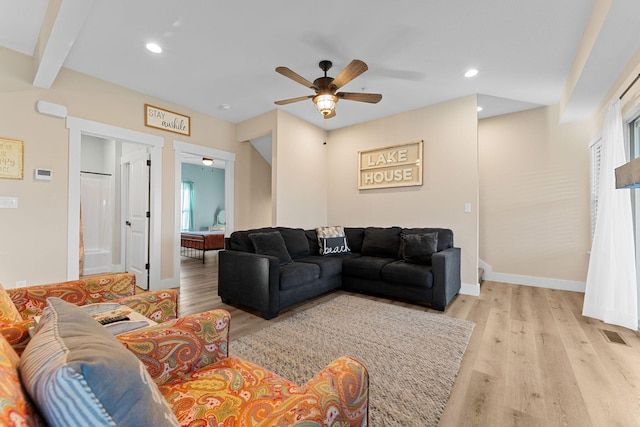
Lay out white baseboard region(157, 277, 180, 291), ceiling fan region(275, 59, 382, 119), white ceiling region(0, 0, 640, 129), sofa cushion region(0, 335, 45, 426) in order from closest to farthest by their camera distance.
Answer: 1. sofa cushion region(0, 335, 45, 426)
2. white ceiling region(0, 0, 640, 129)
3. ceiling fan region(275, 59, 382, 119)
4. white baseboard region(157, 277, 180, 291)

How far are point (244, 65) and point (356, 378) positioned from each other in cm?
330

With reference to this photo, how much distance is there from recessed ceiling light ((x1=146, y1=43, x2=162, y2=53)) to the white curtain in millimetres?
4691

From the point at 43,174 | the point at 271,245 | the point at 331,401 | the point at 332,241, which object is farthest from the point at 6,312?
the point at 332,241

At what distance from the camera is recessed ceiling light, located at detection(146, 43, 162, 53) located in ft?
9.01

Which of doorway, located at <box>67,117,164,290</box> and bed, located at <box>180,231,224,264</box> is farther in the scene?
bed, located at <box>180,231,224,264</box>

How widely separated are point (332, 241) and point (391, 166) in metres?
1.66

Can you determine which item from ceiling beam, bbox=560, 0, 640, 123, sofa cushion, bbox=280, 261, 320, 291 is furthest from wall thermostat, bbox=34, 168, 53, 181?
ceiling beam, bbox=560, 0, 640, 123

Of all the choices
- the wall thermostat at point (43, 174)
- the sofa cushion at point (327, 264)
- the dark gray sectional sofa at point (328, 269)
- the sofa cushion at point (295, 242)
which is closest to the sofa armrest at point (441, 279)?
the dark gray sectional sofa at point (328, 269)

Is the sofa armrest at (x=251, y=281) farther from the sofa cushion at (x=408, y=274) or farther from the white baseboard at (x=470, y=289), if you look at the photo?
the white baseboard at (x=470, y=289)

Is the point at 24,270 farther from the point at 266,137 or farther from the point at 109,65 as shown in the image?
the point at 266,137

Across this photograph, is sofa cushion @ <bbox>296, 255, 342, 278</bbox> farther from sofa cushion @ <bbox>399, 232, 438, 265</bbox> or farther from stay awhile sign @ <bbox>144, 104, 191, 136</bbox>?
stay awhile sign @ <bbox>144, 104, 191, 136</bbox>

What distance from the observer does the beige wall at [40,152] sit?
2822mm

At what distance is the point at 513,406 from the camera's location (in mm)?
1606

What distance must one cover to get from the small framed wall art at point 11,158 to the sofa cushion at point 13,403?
3.49 meters
